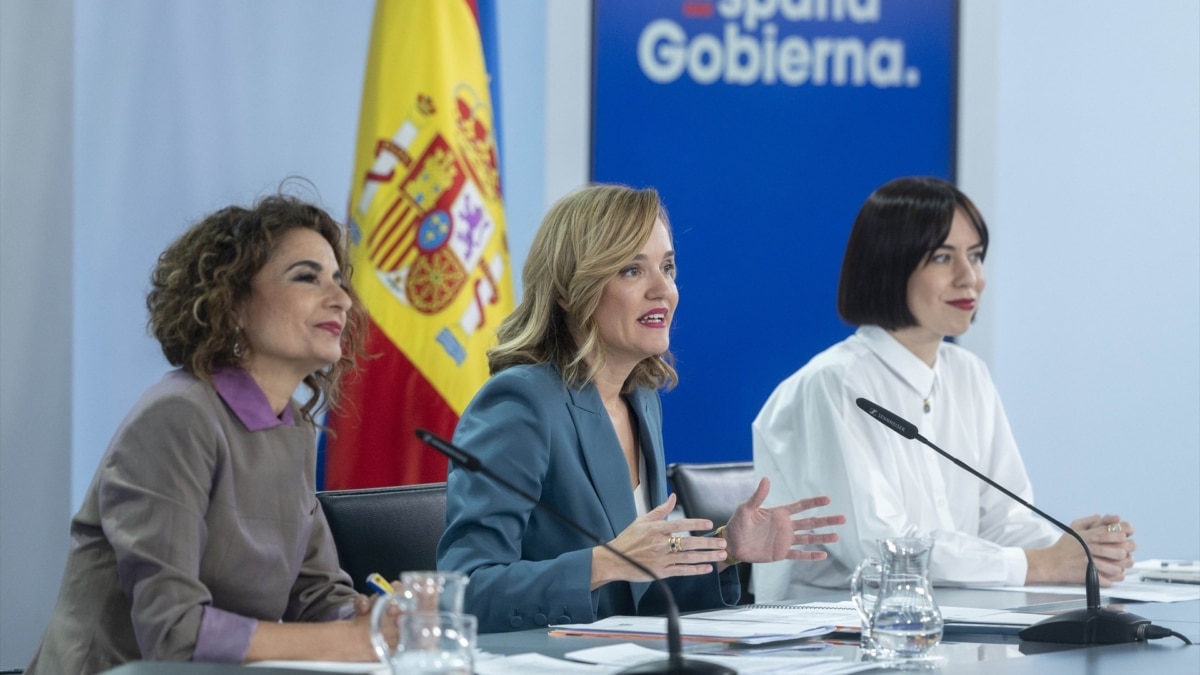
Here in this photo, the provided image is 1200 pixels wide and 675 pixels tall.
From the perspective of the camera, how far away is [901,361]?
3.19 m

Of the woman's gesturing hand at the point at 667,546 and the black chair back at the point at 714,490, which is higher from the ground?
the woman's gesturing hand at the point at 667,546

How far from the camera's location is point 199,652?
1.85m

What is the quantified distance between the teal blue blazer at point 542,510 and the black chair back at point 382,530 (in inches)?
3.9

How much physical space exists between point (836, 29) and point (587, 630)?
3.07m

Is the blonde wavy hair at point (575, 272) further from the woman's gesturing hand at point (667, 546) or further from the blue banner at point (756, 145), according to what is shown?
the blue banner at point (756, 145)

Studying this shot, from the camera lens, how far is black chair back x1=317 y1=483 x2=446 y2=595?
2338 millimetres

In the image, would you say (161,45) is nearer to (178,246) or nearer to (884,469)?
(178,246)

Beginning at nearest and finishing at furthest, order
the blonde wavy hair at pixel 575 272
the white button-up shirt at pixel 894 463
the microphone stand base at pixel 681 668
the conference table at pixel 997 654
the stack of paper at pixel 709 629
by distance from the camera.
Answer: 1. the microphone stand base at pixel 681 668
2. the conference table at pixel 997 654
3. the stack of paper at pixel 709 629
4. the blonde wavy hair at pixel 575 272
5. the white button-up shirt at pixel 894 463

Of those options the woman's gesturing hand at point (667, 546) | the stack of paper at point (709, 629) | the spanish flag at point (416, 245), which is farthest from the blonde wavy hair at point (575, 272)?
the spanish flag at point (416, 245)

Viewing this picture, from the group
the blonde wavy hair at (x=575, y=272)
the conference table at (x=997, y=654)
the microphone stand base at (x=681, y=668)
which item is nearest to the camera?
the microphone stand base at (x=681, y=668)

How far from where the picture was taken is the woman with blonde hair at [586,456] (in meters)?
2.17

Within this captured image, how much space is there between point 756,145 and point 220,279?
2.63 meters

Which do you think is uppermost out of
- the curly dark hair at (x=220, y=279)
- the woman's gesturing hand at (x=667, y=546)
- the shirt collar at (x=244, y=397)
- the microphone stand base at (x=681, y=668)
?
the curly dark hair at (x=220, y=279)

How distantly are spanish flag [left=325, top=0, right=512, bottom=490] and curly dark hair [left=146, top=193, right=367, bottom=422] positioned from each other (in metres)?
1.06
